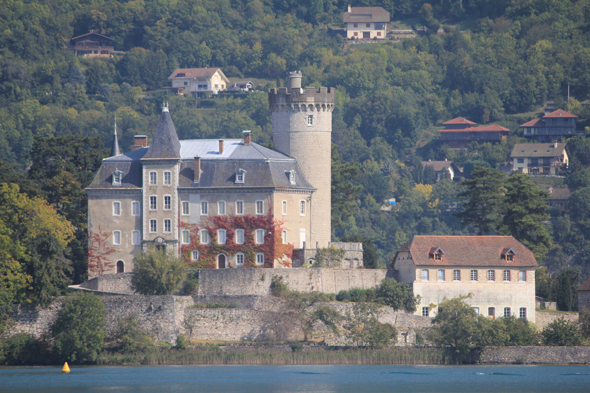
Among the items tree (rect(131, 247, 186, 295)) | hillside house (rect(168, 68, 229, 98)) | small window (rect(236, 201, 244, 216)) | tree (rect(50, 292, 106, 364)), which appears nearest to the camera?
tree (rect(50, 292, 106, 364))

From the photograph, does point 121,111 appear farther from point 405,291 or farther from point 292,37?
point 405,291

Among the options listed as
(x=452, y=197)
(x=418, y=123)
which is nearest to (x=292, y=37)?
(x=418, y=123)

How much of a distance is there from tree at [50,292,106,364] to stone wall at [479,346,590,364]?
2091cm

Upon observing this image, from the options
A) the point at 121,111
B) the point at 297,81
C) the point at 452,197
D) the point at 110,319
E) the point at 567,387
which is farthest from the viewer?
the point at 121,111

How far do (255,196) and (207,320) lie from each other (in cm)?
1017

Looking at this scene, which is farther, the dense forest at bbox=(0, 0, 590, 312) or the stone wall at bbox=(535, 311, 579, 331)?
the dense forest at bbox=(0, 0, 590, 312)

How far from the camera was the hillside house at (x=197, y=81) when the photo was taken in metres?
178

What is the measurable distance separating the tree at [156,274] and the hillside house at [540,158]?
8098 cm

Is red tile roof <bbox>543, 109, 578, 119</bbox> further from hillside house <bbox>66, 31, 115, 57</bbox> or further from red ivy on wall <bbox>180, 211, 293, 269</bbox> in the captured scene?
red ivy on wall <bbox>180, 211, 293, 269</bbox>

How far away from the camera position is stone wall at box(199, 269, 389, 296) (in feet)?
232

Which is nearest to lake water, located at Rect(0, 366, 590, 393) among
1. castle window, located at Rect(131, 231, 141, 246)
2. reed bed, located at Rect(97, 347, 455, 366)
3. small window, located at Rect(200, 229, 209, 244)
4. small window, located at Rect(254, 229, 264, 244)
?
reed bed, located at Rect(97, 347, 455, 366)

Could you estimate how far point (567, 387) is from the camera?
5875 cm

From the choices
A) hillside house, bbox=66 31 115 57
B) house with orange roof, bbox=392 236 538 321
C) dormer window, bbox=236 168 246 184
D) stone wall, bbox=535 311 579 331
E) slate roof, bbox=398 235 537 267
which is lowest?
stone wall, bbox=535 311 579 331

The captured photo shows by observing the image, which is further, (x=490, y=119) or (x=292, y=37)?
(x=292, y=37)
